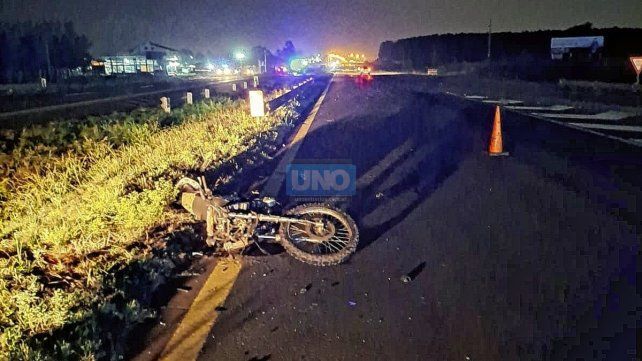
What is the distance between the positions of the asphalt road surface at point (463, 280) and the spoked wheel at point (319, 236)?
12cm

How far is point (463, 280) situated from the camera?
487 cm

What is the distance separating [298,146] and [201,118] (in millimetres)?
5078

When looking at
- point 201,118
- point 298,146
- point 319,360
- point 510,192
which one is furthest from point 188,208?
point 201,118

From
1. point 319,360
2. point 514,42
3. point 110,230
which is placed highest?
point 514,42

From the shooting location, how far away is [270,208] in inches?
239

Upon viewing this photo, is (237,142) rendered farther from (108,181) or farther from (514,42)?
(514,42)

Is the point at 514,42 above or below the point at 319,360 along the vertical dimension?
above

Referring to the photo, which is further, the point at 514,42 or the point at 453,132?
the point at 514,42

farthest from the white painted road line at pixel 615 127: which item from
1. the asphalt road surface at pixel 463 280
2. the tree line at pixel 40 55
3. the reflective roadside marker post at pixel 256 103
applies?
the tree line at pixel 40 55

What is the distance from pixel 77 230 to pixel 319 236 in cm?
247

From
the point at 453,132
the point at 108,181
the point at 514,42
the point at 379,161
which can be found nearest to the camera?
the point at 108,181

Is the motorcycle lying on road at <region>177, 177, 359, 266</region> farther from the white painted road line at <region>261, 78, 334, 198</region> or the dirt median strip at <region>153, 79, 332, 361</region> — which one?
the white painted road line at <region>261, 78, 334, 198</region>

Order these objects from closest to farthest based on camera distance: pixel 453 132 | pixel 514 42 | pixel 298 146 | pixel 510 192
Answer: pixel 510 192 → pixel 298 146 → pixel 453 132 → pixel 514 42

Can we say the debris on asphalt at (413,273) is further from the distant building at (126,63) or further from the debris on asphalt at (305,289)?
the distant building at (126,63)
